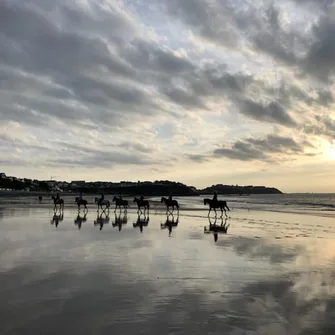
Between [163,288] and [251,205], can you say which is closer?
[163,288]

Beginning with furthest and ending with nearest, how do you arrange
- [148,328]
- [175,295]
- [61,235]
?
1. [61,235]
2. [175,295]
3. [148,328]

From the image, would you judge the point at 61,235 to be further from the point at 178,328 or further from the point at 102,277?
the point at 178,328

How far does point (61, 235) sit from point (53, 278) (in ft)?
29.2

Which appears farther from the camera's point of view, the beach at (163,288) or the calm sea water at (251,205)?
the calm sea water at (251,205)

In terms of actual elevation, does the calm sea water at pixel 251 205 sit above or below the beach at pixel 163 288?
above

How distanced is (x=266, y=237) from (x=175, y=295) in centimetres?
1206

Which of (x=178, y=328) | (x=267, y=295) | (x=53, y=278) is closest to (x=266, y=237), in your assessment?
(x=267, y=295)

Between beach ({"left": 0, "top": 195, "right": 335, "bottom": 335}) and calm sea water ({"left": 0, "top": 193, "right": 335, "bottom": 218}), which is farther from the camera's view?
calm sea water ({"left": 0, "top": 193, "right": 335, "bottom": 218})

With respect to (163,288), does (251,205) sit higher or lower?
higher

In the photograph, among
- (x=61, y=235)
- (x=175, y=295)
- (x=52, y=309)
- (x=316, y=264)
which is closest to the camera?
(x=52, y=309)

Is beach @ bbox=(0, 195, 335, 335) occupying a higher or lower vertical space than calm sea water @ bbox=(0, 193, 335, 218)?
lower

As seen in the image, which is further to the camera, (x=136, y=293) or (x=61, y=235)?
(x=61, y=235)

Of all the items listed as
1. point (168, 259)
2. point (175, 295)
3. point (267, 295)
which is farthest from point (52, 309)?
point (168, 259)

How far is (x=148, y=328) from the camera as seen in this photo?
603 centimetres
